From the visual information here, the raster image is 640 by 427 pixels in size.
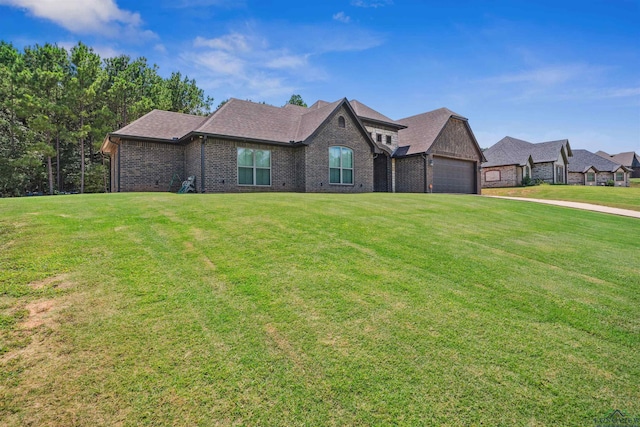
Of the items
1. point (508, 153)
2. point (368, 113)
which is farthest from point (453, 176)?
point (508, 153)

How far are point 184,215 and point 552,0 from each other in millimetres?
14852

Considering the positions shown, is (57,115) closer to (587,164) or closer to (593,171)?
(587,164)

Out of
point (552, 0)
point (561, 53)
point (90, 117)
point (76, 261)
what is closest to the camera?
point (76, 261)

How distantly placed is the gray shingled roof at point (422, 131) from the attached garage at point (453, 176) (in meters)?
1.53

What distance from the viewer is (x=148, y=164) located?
1730 cm

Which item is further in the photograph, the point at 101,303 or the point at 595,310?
the point at 595,310

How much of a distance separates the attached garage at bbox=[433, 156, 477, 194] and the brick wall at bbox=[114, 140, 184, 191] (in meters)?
17.8

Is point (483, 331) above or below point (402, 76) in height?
below

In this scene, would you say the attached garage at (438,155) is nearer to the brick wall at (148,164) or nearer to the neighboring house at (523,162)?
the neighboring house at (523,162)

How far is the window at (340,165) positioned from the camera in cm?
1950

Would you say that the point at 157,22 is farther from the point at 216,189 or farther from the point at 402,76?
the point at 402,76

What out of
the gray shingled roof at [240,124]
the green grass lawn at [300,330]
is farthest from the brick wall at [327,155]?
the green grass lawn at [300,330]

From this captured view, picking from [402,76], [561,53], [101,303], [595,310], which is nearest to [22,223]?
[101,303]

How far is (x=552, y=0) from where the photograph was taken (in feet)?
40.0
